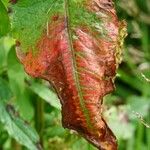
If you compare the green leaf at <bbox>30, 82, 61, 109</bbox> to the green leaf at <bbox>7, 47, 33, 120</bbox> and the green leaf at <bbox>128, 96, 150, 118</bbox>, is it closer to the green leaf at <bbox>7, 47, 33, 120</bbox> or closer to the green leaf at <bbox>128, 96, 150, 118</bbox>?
the green leaf at <bbox>7, 47, 33, 120</bbox>

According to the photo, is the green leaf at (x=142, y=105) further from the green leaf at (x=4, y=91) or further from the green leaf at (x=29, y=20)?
the green leaf at (x=29, y=20)

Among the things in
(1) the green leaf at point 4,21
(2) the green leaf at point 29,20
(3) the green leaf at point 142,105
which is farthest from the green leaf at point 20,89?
(3) the green leaf at point 142,105

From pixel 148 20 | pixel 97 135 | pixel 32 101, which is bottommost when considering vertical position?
pixel 148 20

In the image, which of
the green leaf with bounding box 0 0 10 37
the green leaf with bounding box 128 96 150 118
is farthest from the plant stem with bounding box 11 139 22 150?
the green leaf with bounding box 128 96 150 118

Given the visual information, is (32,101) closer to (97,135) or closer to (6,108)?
(6,108)

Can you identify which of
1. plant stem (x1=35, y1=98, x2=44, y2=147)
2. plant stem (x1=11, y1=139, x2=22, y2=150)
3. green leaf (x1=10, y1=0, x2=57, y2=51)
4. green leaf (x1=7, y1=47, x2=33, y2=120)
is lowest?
plant stem (x1=11, y1=139, x2=22, y2=150)

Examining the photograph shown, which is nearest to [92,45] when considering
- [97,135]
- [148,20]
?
[97,135]
